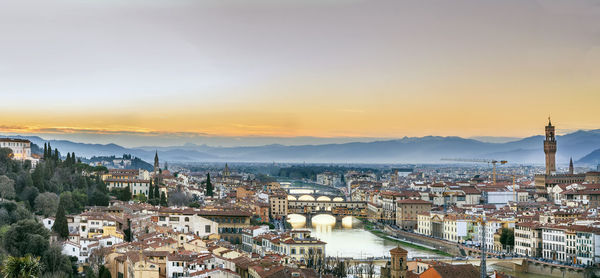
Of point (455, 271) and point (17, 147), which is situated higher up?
point (17, 147)

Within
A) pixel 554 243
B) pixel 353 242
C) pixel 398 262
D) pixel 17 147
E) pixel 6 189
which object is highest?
pixel 17 147

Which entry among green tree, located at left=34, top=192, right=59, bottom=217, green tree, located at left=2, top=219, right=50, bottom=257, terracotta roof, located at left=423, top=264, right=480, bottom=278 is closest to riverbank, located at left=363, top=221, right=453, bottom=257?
terracotta roof, located at left=423, top=264, right=480, bottom=278

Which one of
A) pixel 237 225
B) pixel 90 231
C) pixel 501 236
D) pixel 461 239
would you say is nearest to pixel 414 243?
pixel 461 239

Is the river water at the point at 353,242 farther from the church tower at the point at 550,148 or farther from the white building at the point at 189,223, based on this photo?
the church tower at the point at 550,148

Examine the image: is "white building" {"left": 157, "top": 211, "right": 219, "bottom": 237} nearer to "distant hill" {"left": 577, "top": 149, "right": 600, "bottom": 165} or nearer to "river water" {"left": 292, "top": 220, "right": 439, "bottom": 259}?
"river water" {"left": 292, "top": 220, "right": 439, "bottom": 259}

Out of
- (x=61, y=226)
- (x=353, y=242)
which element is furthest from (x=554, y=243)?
(x=61, y=226)

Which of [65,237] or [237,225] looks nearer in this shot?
[65,237]

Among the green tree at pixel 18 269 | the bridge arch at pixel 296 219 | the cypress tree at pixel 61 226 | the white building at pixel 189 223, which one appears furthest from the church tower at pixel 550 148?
the green tree at pixel 18 269

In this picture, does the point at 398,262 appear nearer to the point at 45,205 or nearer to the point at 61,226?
the point at 61,226

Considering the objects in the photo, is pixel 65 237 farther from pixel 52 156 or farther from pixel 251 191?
pixel 251 191

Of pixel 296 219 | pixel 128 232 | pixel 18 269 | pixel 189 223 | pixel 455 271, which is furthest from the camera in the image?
pixel 296 219

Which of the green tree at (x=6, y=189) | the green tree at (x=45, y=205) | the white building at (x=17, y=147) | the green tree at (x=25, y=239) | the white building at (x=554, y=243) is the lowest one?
the white building at (x=554, y=243)
